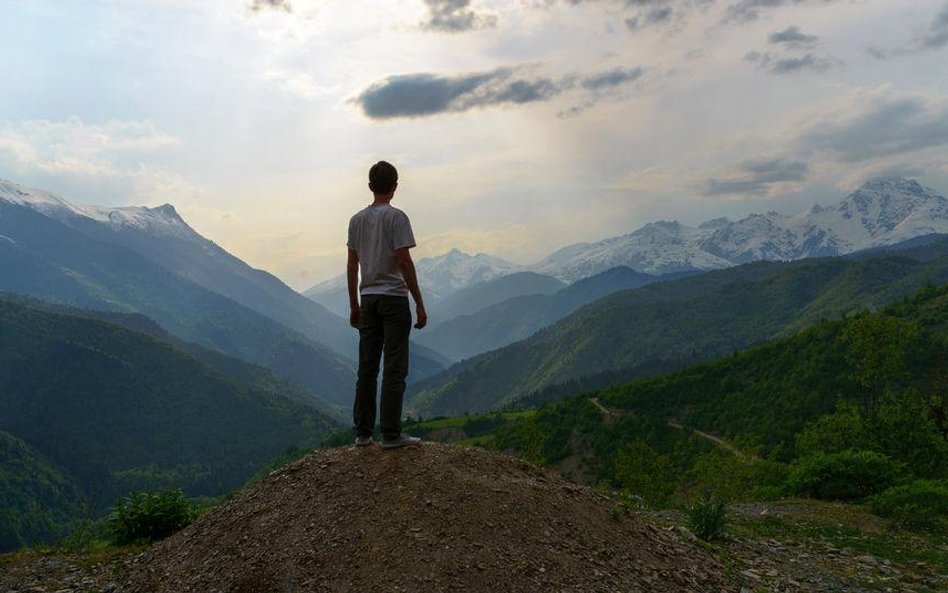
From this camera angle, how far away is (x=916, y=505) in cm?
1507

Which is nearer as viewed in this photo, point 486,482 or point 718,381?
point 486,482

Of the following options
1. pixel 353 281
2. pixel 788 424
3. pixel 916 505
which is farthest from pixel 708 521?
pixel 788 424

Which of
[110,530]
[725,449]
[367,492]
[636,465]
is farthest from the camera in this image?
[725,449]

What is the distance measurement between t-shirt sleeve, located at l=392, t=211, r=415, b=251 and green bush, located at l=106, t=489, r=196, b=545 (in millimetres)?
7876

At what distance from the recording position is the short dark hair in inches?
389

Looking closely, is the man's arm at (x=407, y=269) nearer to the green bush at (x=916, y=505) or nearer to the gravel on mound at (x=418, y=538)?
the gravel on mound at (x=418, y=538)

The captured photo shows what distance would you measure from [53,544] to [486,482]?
10.1 meters

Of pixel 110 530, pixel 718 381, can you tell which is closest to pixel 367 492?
pixel 110 530

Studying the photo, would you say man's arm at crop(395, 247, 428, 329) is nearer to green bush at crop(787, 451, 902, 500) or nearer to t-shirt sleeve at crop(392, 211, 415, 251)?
t-shirt sleeve at crop(392, 211, 415, 251)

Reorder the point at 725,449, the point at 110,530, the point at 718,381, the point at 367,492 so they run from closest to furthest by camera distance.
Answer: the point at 367,492
the point at 110,530
the point at 725,449
the point at 718,381

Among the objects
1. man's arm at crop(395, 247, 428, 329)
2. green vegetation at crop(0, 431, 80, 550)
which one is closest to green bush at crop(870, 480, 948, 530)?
man's arm at crop(395, 247, 428, 329)

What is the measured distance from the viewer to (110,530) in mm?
12555

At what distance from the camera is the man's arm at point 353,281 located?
9.94 m

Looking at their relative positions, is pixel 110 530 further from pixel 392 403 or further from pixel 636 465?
pixel 636 465
